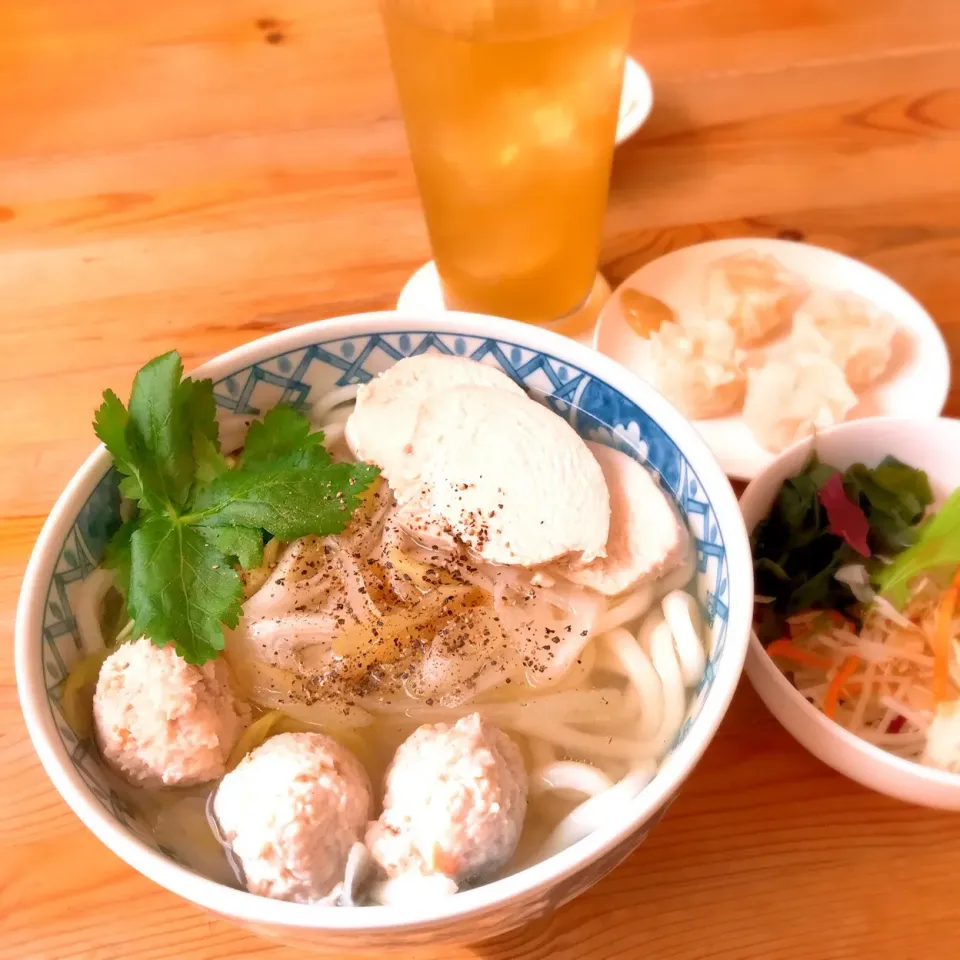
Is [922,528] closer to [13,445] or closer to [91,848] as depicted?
[91,848]

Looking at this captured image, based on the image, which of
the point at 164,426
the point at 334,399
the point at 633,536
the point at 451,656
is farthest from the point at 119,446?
the point at 633,536

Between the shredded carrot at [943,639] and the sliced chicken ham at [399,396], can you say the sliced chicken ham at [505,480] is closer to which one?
the sliced chicken ham at [399,396]

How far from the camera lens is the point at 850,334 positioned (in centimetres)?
106

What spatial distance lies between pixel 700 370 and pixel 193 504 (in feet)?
1.91

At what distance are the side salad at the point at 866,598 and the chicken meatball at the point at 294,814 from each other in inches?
16.4

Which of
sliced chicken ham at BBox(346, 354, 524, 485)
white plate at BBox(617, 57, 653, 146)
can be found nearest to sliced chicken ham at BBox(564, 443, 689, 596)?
sliced chicken ham at BBox(346, 354, 524, 485)

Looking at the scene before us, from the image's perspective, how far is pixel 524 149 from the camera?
3.20 ft

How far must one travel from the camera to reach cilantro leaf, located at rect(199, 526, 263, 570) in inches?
28.7

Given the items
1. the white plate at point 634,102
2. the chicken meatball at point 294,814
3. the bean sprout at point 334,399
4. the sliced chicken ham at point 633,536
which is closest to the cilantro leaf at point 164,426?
the bean sprout at point 334,399

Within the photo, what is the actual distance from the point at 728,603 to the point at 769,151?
93cm

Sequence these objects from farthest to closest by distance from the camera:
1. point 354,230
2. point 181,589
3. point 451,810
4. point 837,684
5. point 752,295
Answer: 1. point 354,230
2. point 752,295
3. point 837,684
4. point 181,589
5. point 451,810

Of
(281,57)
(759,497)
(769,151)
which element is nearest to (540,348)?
(759,497)

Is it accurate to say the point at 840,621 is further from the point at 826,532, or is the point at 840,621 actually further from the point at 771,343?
the point at 771,343

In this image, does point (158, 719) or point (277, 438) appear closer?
point (158, 719)
